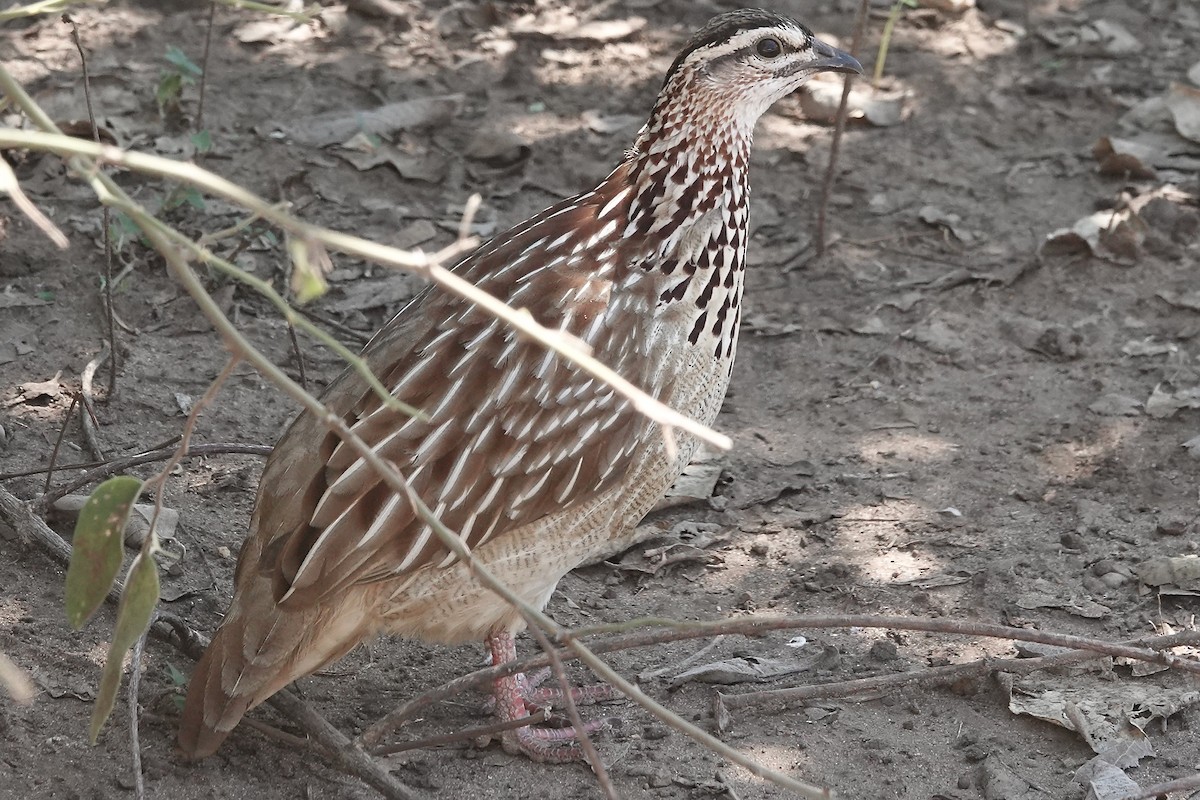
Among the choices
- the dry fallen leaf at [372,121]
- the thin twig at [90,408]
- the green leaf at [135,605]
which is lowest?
the thin twig at [90,408]

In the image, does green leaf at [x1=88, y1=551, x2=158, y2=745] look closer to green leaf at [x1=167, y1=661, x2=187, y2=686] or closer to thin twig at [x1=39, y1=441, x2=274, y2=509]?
green leaf at [x1=167, y1=661, x2=187, y2=686]

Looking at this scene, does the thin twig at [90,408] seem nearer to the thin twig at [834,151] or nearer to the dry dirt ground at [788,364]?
the dry dirt ground at [788,364]

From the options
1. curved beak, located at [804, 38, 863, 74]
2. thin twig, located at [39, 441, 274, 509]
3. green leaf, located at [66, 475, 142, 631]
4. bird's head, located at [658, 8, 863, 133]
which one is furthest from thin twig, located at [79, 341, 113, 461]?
curved beak, located at [804, 38, 863, 74]

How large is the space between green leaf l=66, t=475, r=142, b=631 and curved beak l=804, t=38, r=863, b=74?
7.29ft

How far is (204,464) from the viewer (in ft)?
14.3

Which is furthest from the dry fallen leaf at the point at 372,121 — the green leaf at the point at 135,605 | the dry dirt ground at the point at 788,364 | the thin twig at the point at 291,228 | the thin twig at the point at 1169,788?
the thin twig at the point at 1169,788

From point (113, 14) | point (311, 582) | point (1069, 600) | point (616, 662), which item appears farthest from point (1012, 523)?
point (113, 14)

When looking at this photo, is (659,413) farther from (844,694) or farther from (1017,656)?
(1017,656)

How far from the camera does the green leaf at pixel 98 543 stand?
2375 millimetres

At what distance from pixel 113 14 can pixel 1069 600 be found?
4.86 metres

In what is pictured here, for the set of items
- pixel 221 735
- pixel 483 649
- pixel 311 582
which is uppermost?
pixel 311 582

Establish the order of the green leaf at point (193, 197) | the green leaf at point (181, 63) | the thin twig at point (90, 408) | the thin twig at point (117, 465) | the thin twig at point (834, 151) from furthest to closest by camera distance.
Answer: the thin twig at point (834, 151) → the green leaf at point (181, 63) → the green leaf at point (193, 197) → the thin twig at point (90, 408) → the thin twig at point (117, 465)

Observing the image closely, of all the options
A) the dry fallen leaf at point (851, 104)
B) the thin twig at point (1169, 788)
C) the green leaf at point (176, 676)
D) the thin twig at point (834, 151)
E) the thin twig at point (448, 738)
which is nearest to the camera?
the thin twig at point (1169, 788)

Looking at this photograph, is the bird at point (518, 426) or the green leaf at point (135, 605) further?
the bird at point (518, 426)
